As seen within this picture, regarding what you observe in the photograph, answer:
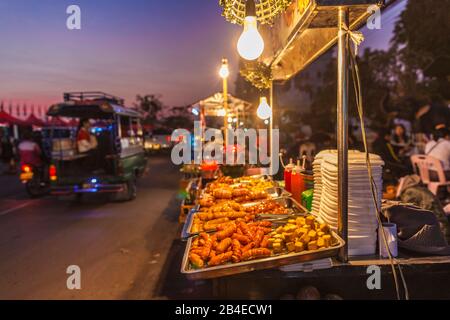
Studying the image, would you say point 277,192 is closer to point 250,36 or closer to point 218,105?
point 250,36

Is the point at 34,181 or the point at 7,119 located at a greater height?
the point at 7,119

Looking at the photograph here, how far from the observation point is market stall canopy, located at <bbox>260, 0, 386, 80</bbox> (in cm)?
256

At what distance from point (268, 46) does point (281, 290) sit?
3.78 m

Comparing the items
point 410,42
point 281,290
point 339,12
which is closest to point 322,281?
point 281,290

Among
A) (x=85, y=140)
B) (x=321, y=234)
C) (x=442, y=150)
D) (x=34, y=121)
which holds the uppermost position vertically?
(x=34, y=121)

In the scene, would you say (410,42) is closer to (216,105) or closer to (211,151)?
(216,105)

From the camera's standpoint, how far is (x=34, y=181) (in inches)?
455

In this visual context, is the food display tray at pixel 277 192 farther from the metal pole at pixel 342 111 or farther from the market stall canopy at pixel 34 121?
the market stall canopy at pixel 34 121

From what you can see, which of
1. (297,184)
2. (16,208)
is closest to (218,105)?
(16,208)

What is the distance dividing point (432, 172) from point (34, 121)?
2617 centimetres

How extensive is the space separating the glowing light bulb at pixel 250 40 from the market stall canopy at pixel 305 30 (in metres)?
0.34

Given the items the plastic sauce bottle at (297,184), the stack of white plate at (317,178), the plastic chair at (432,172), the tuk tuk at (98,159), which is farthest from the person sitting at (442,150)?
the tuk tuk at (98,159)

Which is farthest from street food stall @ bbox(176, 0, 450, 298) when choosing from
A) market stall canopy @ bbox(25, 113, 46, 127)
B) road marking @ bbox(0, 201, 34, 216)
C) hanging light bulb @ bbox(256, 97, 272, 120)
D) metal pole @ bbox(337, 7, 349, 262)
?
market stall canopy @ bbox(25, 113, 46, 127)

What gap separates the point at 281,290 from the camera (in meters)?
2.76
